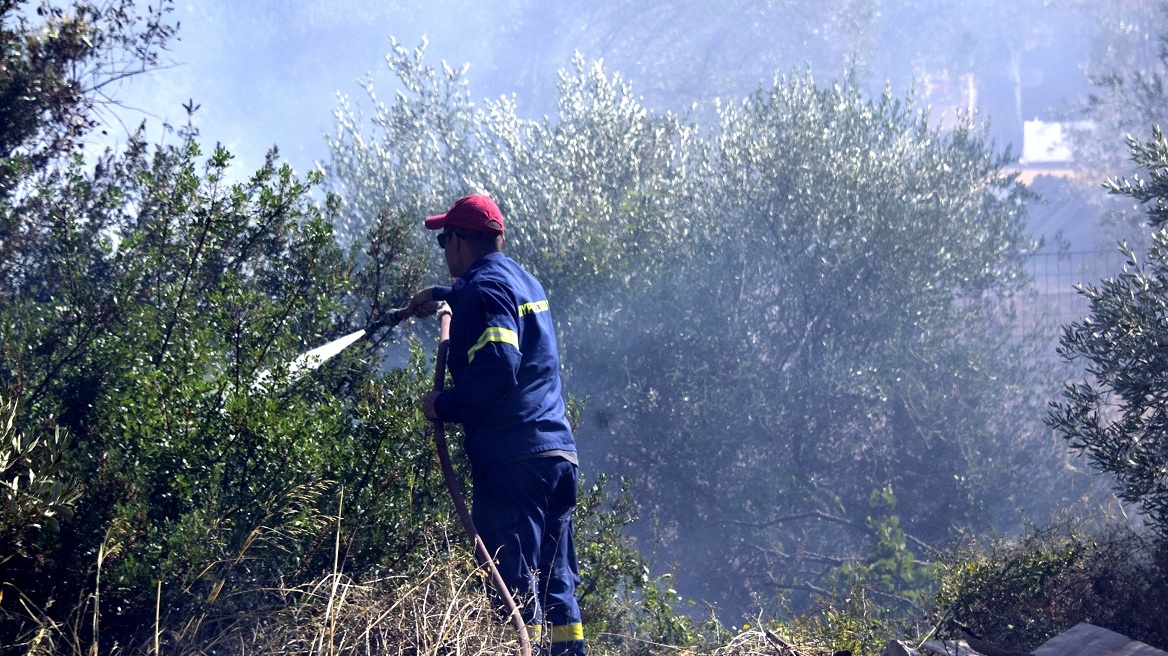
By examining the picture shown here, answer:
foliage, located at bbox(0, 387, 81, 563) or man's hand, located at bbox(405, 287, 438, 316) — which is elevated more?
man's hand, located at bbox(405, 287, 438, 316)

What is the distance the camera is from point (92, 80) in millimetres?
4660

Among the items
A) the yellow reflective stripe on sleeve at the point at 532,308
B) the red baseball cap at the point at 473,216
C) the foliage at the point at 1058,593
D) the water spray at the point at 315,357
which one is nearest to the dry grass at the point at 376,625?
the water spray at the point at 315,357

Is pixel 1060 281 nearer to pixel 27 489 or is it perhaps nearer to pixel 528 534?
pixel 528 534

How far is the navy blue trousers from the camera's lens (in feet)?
11.7

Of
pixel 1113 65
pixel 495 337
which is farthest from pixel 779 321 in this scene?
pixel 1113 65

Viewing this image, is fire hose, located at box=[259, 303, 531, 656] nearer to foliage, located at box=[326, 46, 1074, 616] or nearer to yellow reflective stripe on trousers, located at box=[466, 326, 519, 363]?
yellow reflective stripe on trousers, located at box=[466, 326, 519, 363]

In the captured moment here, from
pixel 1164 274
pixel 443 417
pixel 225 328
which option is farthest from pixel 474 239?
pixel 1164 274

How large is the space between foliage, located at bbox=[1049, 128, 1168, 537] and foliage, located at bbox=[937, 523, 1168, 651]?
26 cm

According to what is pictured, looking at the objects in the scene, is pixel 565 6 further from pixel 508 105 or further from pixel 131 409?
pixel 131 409

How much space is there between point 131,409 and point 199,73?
28.9 metres

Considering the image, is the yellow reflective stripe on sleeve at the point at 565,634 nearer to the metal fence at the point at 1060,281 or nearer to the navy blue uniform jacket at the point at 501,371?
the navy blue uniform jacket at the point at 501,371

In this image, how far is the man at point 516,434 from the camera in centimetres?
354

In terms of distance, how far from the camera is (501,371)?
11.5 feet

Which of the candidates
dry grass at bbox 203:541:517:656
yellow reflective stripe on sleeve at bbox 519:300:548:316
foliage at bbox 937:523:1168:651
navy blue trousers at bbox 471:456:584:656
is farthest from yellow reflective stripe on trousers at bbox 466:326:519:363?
foliage at bbox 937:523:1168:651
